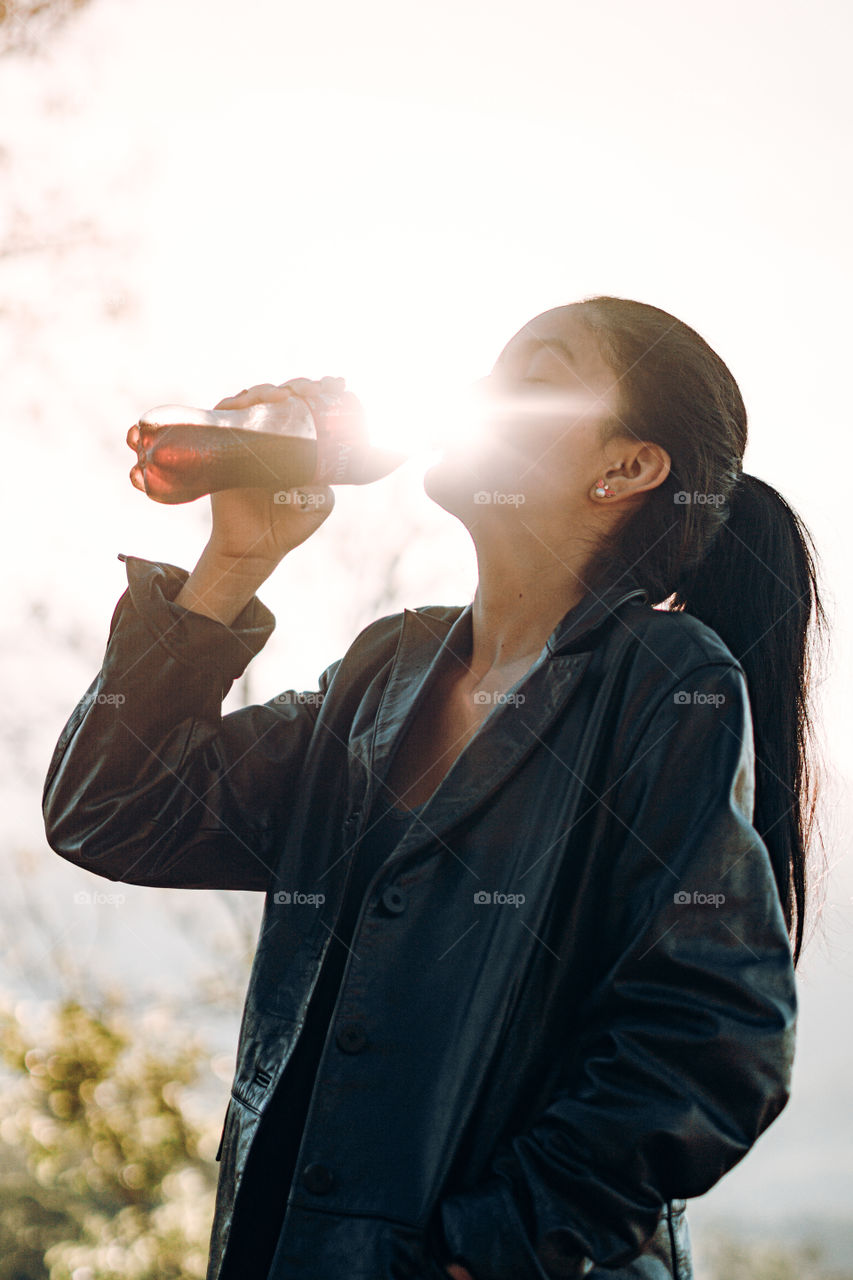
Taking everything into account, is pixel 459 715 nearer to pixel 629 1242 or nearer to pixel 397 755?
pixel 397 755

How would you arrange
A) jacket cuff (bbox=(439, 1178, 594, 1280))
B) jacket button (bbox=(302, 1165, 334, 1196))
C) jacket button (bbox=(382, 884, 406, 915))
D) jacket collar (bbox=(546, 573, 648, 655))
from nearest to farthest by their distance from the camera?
jacket cuff (bbox=(439, 1178, 594, 1280))
jacket button (bbox=(302, 1165, 334, 1196))
jacket button (bbox=(382, 884, 406, 915))
jacket collar (bbox=(546, 573, 648, 655))

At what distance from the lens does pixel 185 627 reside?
1.34 m

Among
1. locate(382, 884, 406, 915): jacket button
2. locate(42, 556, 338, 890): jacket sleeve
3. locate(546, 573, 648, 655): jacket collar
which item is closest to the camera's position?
locate(382, 884, 406, 915): jacket button

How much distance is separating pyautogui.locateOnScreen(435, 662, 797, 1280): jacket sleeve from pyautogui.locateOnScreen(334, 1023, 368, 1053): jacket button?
166mm

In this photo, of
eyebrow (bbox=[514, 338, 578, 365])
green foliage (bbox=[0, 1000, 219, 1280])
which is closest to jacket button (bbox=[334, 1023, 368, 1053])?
eyebrow (bbox=[514, 338, 578, 365])

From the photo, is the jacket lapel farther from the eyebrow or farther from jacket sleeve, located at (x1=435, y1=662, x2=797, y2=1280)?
the eyebrow

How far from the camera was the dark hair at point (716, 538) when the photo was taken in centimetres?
132

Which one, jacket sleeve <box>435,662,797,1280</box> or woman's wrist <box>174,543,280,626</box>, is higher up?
woman's wrist <box>174,543,280,626</box>

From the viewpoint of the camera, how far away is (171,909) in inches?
180

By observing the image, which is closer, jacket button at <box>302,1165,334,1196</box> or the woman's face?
jacket button at <box>302,1165,334,1196</box>

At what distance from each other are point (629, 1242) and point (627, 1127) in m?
0.11

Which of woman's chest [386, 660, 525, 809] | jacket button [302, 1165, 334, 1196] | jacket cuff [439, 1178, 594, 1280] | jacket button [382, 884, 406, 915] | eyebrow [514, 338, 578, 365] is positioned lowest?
jacket button [302, 1165, 334, 1196]

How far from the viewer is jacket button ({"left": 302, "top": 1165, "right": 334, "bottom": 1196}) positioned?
1016mm

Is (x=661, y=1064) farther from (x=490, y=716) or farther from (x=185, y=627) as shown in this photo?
(x=185, y=627)
